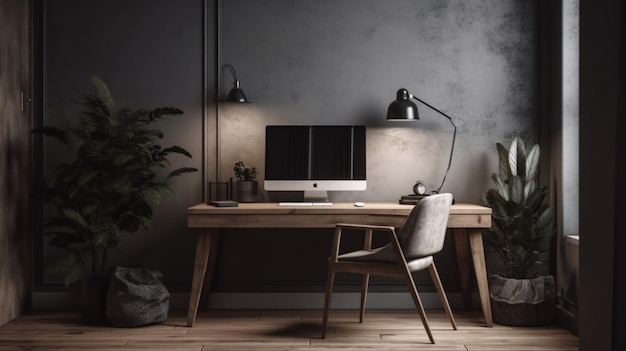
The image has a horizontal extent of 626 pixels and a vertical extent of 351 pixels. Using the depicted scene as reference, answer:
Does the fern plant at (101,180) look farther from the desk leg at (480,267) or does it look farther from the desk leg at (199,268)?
the desk leg at (480,267)

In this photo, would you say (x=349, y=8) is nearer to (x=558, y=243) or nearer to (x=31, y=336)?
(x=558, y=243)

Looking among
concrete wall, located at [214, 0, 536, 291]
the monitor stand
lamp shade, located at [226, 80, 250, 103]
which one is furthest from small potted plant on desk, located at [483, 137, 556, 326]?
lamp shade, located at [226, 80, 250, 103]

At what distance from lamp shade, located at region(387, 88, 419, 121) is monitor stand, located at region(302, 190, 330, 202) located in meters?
0.67

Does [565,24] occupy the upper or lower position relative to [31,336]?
upper

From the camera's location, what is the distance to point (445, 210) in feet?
12.7

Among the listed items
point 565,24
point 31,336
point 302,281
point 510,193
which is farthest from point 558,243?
point 31,336

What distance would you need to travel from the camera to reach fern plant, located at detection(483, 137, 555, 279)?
4.27 m

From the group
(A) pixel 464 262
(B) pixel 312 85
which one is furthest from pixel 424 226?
(B) pixel 312 85

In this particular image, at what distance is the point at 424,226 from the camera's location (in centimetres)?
372

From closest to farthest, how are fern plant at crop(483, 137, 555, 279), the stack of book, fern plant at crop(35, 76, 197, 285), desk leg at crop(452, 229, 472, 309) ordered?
fern plant at crop(35, 76, 197, 285) → fern plant at crop(483, 137, 555, 279) → the stack of book → desk leg at crop(452, 229, 472, 309)

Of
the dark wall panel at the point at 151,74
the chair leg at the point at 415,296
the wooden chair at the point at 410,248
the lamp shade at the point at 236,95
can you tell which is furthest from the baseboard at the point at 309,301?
the lamp shade at the point at 236,95

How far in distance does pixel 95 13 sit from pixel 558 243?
3.52 metres

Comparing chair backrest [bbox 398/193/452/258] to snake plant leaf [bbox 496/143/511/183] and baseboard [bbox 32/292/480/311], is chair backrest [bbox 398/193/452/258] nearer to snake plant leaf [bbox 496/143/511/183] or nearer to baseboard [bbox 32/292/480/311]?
snake plant leaf [bbox 496/143/511/183]

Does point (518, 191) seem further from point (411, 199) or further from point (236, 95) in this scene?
point (236, 95)
